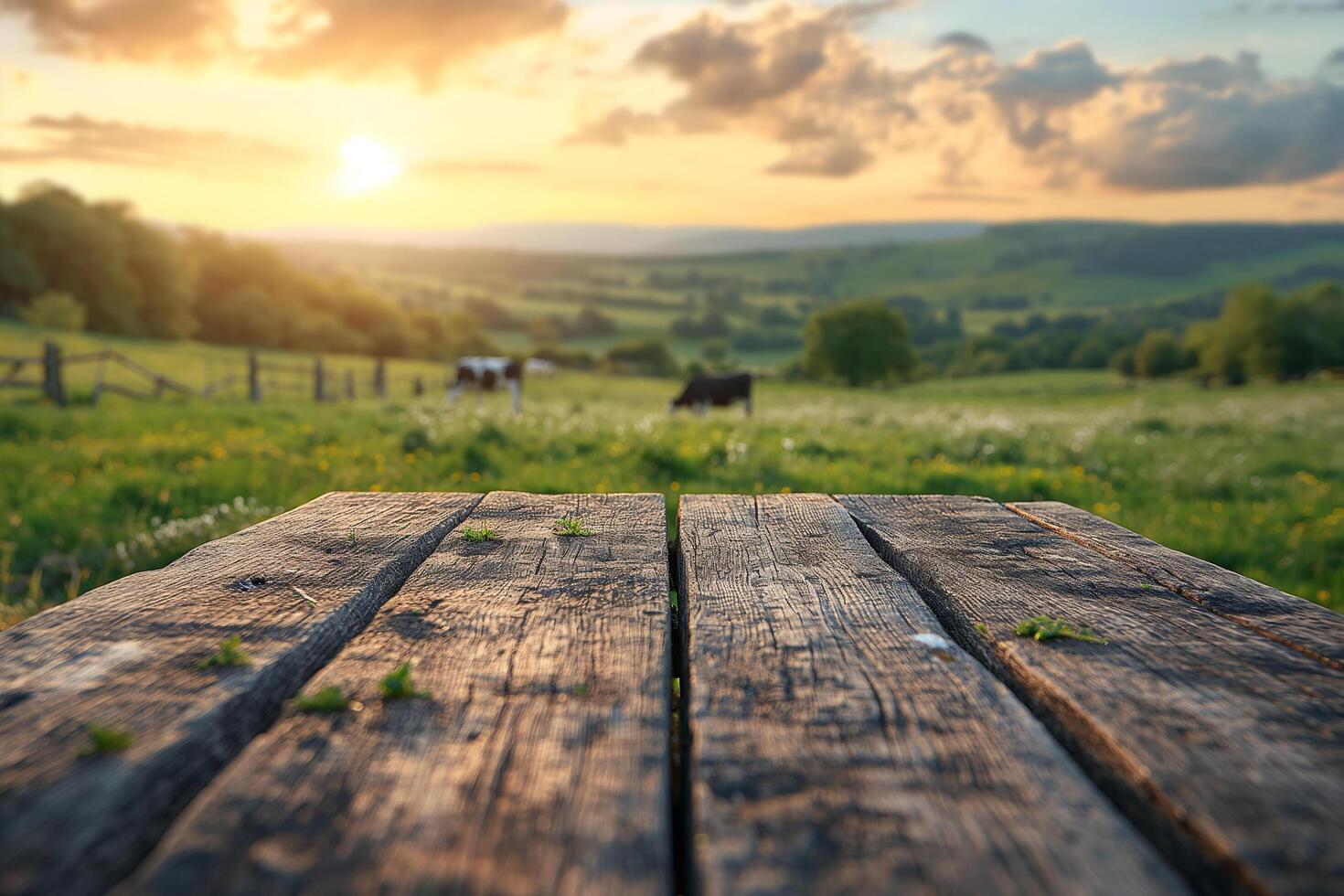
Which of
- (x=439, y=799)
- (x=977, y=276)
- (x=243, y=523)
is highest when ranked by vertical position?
(x=977, y=276)

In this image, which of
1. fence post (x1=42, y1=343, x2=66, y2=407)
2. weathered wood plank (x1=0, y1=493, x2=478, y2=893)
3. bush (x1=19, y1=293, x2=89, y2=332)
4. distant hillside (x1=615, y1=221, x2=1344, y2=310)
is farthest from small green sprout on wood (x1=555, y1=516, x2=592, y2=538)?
distant hillside (x1=615, y1=221, x2=1344, y2=310)

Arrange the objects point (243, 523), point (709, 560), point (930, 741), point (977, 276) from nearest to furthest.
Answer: point (930, 741) < point (709, 560) < point (243, 523) < point (977, 276)

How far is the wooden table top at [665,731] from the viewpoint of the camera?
1.04 metres

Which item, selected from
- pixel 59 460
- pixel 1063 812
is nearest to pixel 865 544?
pixel 1063 812

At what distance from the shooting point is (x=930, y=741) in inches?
51.6

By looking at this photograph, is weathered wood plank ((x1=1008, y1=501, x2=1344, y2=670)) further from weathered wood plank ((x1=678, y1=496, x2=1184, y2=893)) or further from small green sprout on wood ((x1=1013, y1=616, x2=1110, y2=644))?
weathered wood plank ((x1=678, y1=496, x2=1184, y2=893))

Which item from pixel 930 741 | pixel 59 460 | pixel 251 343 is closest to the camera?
pixel 930 741

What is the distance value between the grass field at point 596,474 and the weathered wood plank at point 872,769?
5.72 m

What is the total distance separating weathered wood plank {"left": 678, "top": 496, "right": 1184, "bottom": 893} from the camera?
1021mm

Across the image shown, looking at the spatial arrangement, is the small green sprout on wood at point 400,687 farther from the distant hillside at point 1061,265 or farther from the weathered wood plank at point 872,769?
the distant hillside at point 1061,265

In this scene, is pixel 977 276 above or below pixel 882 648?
above

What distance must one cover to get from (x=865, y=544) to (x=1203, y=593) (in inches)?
33.5

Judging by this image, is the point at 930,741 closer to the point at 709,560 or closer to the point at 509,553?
the point at 709,560

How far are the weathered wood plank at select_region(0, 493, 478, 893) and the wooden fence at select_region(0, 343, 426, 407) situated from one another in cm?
2303
